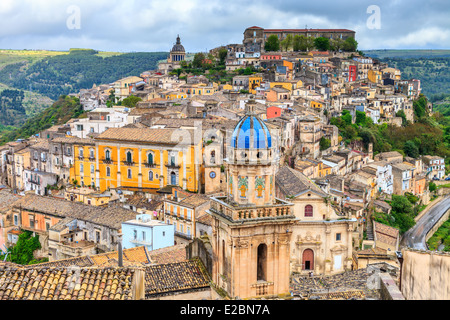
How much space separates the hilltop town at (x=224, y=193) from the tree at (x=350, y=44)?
1811 cm

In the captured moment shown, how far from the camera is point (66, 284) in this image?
10.4 metres

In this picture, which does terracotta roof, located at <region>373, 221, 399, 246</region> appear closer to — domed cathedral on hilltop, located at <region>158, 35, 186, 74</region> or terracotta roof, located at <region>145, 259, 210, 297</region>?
terracotta roof, located at <region>145, 259, 210, 297</region>

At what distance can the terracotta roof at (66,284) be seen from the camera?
1013 cm

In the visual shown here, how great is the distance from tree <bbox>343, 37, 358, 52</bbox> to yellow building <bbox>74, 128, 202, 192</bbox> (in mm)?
63378

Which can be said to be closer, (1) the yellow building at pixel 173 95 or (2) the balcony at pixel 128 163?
(2) the balcony at pixel 128 163

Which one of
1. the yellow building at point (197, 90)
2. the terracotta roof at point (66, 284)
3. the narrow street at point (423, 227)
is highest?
the yellow building at point (197, 90)

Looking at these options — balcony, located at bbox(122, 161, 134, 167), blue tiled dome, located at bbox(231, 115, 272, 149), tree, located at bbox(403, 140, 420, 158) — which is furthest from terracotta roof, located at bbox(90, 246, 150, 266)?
tree, located at bbox(403, 140, 420, 158)

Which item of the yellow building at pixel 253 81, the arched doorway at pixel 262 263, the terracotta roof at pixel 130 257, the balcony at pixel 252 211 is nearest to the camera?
the balcony at pixel 252 211

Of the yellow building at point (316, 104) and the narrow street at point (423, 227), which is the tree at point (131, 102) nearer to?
the yellow building at point (316, 104)

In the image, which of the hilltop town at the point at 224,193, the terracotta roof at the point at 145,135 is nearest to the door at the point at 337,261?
the hilltop town at the point at 224,193

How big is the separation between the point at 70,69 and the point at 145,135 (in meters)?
126

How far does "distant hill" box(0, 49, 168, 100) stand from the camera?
484 feet

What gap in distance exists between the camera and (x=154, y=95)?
67.1 metres

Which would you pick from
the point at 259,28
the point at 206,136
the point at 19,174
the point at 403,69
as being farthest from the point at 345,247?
the point at 403,69
